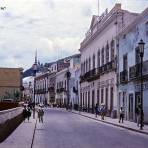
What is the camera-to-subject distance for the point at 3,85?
108 m

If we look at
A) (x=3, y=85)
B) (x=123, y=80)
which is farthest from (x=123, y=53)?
(x=3, y=85)

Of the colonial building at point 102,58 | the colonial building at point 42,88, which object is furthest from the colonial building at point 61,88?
the colonial building at point 102,58

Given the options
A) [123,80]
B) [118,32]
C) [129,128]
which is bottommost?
[129,128]

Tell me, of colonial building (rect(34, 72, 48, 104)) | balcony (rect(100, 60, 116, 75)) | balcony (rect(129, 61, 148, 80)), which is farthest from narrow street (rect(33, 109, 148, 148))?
colonial building (rect(34, 72, 48, 104))

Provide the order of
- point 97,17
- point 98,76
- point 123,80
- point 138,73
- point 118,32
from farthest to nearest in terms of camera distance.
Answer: point 97,17 < point 98,76 < point 118,32 < point 123,80 < point 138,73

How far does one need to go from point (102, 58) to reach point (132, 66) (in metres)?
18.0

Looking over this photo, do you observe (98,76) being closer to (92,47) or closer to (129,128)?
(92,47)

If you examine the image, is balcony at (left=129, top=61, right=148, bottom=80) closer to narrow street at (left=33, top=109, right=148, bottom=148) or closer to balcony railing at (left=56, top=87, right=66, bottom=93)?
narrow street at (left=33, top=109, right=148, bottom=148)

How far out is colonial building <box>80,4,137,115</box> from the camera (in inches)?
1943

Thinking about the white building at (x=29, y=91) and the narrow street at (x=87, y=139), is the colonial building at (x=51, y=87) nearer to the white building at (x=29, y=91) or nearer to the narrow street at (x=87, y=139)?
the white building at (x=29, y=91)

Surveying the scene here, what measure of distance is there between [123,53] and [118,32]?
13.6ft

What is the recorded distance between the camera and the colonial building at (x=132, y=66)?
3694 cm

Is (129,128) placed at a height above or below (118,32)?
below

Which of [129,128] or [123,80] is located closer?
[129,128]
